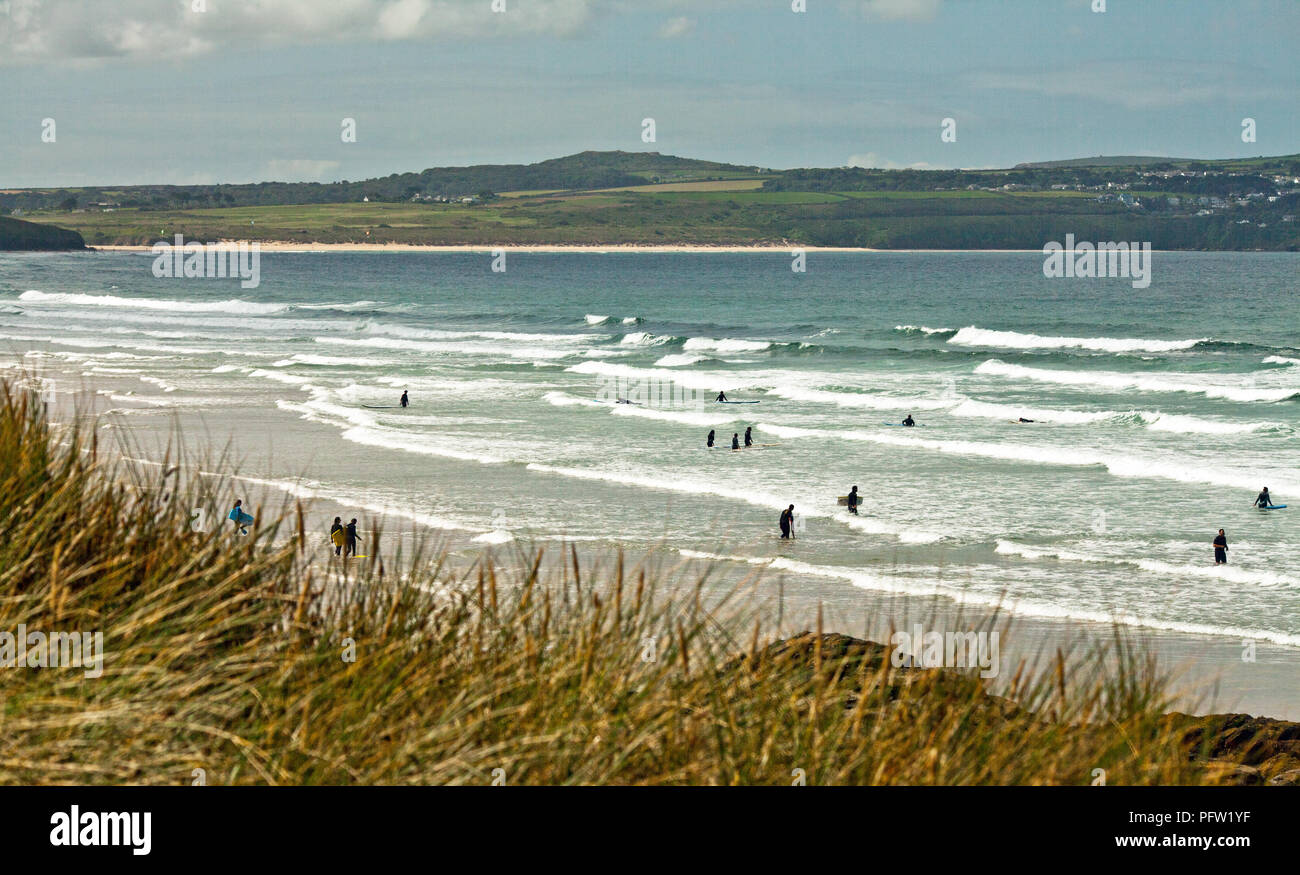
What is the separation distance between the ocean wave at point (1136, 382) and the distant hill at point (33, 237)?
16693 cm

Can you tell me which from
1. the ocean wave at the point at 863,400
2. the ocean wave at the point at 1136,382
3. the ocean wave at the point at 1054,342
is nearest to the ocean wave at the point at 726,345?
the ocean wave at the point at 1054,342

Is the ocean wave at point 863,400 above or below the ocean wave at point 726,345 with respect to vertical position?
below

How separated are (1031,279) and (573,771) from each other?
141 m

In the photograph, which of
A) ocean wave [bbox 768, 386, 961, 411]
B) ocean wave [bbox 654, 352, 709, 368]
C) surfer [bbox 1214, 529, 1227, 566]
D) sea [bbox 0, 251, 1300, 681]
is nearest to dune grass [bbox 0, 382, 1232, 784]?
sea [bbox 0, 251, 1300, 681]

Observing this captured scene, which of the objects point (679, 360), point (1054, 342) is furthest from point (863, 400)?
point (1054, 342)

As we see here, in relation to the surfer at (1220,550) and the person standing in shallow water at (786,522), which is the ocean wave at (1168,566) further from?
the person standing in shallow water at (786,522)

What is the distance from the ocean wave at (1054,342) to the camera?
63312mm

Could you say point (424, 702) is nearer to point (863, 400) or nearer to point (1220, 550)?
point (1220, 550)

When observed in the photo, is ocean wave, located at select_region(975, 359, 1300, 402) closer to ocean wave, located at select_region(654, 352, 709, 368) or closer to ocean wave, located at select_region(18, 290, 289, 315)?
ocean wave, located at select_region(654, 352, 709, 368)

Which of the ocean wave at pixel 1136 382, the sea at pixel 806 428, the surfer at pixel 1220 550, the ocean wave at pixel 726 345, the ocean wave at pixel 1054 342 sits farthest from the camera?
the ocean wave at pixel 726 345

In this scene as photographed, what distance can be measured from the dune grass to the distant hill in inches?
7938

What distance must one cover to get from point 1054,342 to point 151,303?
195 feet
